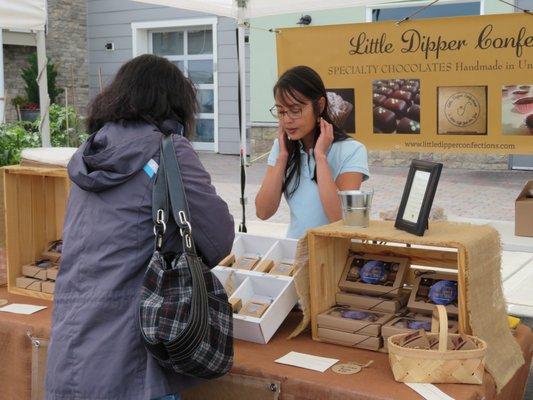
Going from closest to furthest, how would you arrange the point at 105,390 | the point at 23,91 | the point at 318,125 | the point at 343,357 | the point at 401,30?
the point at 105,390 → the point at 343,357 → the point at 318,125 → the point at 401,30 → the point at 23,91

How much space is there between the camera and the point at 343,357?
2104mm

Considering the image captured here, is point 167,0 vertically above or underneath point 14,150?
above

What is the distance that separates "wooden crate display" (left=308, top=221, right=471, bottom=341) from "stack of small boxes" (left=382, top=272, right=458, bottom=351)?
0.06 metres

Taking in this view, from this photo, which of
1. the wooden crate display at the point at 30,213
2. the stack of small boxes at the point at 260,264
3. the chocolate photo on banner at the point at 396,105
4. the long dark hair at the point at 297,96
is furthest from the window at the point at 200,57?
the stack of small boxes at the point at 260,264

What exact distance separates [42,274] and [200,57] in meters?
12.1

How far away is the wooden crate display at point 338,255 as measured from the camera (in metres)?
2.19

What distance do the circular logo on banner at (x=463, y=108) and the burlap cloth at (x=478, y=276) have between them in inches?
99.0

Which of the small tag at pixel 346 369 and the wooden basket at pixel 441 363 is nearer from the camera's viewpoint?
the wooden basket at pixel 441 363

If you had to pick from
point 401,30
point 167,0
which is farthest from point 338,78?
point 167,0

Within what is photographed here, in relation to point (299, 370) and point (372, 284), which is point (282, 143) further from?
point (299, 370)

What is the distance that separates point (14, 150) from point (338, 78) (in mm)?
2427

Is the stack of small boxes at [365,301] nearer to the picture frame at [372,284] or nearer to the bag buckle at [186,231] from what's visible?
the picture frame at [372,284]

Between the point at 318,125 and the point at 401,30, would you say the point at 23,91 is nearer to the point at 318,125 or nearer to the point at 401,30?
the point at 401,30

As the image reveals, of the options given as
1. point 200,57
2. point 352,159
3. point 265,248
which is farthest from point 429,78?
point 200,57
